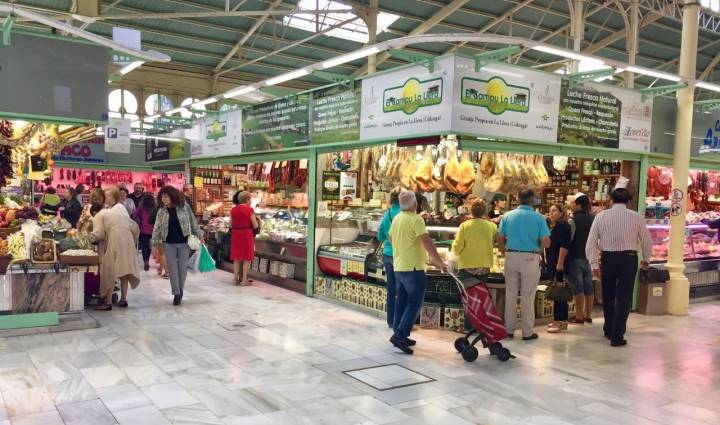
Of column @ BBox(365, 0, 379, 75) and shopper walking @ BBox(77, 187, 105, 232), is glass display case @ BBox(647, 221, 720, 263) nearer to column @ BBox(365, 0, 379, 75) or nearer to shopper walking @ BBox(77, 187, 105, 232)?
shopper walking @ BBox(77, 187, 105, 232)

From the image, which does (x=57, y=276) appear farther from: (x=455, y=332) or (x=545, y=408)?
(x=545, y=408)

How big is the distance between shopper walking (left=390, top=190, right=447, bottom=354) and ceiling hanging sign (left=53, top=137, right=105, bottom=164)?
14.7 m

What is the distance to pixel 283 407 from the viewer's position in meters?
4.14

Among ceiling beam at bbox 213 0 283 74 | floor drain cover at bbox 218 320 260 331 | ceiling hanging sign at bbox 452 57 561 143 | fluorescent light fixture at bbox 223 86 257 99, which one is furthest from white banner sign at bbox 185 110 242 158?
ceiling hanging sign at bbox 452 57 561 143

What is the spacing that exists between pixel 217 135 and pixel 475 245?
685cm

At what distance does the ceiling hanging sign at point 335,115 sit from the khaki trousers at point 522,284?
256cm

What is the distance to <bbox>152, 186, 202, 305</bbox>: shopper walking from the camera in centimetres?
752

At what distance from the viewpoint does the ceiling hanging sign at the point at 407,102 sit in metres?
6.16

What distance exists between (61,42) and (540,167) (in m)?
5.94

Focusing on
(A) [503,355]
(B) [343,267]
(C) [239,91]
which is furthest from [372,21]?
(A) [503,355]

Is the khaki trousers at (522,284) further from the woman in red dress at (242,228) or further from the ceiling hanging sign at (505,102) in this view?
the woman in red dress at (242,228)

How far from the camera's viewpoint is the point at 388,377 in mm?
4887

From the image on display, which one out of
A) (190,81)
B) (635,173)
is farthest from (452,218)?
(190,81)

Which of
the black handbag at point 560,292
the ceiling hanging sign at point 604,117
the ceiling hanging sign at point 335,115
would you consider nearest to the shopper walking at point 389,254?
the ceiling hanging sign at point 335,115
